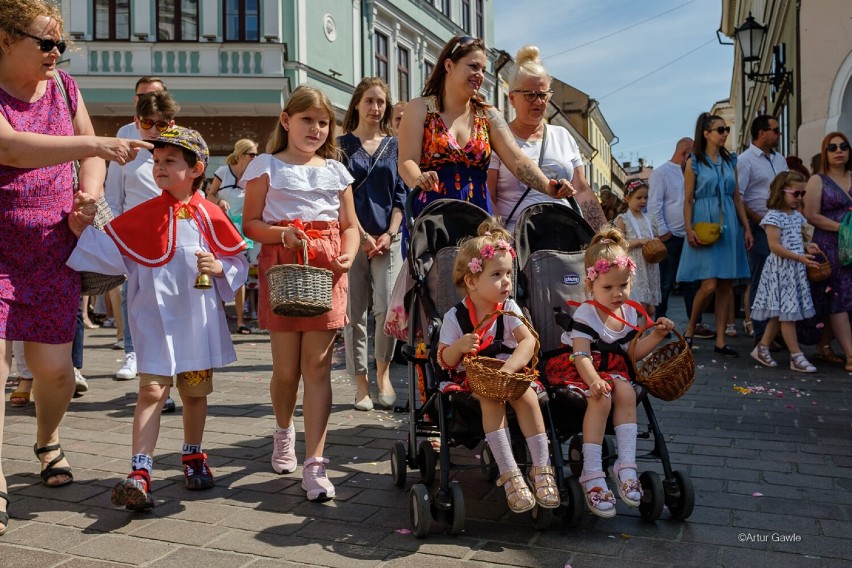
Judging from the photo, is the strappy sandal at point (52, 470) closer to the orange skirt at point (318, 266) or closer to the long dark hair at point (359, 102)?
the orange skirt at point (318, 266)

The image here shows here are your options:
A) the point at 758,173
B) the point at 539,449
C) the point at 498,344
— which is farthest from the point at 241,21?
the point at 539,449

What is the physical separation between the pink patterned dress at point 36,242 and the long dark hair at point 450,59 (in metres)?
1.95

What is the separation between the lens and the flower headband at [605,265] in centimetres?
399

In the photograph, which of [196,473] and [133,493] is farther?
[196,473]

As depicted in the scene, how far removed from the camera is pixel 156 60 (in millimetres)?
22594

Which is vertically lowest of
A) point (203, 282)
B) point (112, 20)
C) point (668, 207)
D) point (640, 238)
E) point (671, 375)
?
point (671, 375)

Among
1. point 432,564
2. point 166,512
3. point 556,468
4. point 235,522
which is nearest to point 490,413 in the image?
point 556,468

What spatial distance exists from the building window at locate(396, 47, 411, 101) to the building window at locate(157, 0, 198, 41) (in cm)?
859

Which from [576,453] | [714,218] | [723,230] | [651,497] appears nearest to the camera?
[651,497]

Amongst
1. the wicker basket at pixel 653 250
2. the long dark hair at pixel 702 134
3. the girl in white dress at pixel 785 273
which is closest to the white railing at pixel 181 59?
the long dark hair at pixel 702 134

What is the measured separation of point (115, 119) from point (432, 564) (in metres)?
22.5

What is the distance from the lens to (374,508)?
3.94 meters

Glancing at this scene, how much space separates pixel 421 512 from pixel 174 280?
1.61 metres

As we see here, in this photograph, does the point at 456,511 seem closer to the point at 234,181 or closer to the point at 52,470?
the point at 52,470
